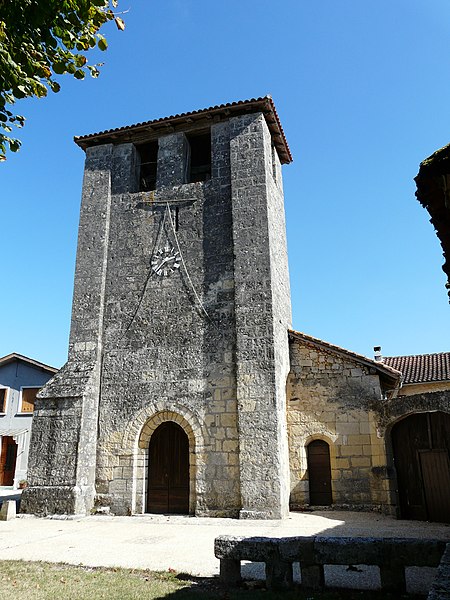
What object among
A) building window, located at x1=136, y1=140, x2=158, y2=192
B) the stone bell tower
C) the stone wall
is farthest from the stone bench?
building window, located at x1=136, y1=140, x2=158, y2=192

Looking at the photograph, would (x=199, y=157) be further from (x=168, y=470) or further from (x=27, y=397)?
(x=27, y=397)

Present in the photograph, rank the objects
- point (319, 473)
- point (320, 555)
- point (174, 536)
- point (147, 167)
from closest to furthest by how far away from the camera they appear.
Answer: point (320, 555), point (174, 536), point (319, 473), point (147, 167)

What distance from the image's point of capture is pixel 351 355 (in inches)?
447

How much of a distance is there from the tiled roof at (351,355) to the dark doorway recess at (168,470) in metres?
3.75

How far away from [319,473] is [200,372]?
11.9 feet

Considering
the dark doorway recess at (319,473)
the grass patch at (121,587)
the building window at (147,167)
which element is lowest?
the grass patch at (121,587)

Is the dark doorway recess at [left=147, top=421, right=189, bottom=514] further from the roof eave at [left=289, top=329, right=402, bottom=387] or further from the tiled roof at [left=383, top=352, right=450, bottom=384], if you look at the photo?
the tiled roof at [left=383, top=352, right=450, bottom=384]

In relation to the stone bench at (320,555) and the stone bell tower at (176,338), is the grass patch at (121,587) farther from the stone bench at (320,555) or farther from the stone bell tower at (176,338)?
the stone bell tower at (176,338)

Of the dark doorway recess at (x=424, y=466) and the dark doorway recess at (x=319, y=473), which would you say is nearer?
the dark doorway recess at (x=424, y=466)

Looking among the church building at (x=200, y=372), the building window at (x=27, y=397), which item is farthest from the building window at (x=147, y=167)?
the building window at (x=27, y=397)

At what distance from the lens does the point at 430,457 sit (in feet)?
31.2

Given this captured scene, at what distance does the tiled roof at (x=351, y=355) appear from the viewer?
36.2 feet

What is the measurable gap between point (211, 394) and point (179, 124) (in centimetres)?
723

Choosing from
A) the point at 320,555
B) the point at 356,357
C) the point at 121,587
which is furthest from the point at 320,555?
the point at 356,357
